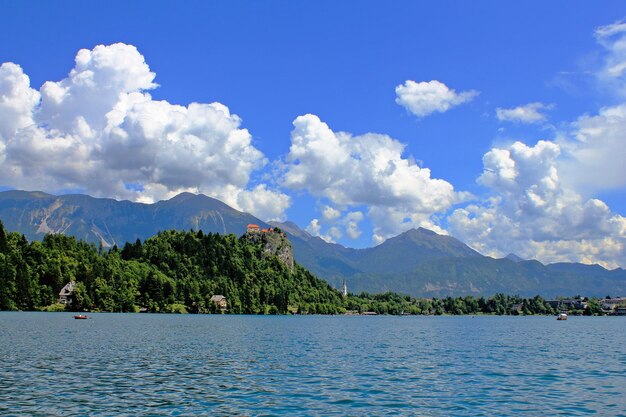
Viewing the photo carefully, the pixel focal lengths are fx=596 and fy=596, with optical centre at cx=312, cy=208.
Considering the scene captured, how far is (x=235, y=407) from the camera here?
3859 centimetres

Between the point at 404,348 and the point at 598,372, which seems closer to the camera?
the point at 598,372

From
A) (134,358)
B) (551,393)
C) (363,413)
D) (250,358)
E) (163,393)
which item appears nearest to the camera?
(363,413)

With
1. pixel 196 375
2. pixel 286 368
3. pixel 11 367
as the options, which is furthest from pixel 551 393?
pixel 11 367

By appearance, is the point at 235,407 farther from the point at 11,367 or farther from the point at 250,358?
the point at 250,358

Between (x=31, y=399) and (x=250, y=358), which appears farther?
(x=250, y=358)

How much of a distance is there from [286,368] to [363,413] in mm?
23409

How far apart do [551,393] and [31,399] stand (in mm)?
38092

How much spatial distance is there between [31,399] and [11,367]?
17224 millimetres

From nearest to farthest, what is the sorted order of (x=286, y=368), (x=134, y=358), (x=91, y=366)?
(x=91, y=366), (x=286, y=368), (x=134, y=358)

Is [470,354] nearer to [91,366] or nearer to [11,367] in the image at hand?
[91,366]

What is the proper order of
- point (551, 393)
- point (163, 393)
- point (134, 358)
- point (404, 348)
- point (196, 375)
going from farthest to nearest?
point (404, 348), point (134, 358), point (196, 375), point (551, 393), point (163, 393)

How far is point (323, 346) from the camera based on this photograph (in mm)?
91625

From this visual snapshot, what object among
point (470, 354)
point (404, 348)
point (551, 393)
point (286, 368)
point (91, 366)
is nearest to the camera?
point (551, 393)

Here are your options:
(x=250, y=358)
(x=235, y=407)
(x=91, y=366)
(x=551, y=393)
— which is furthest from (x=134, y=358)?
(x=551, y=393)
